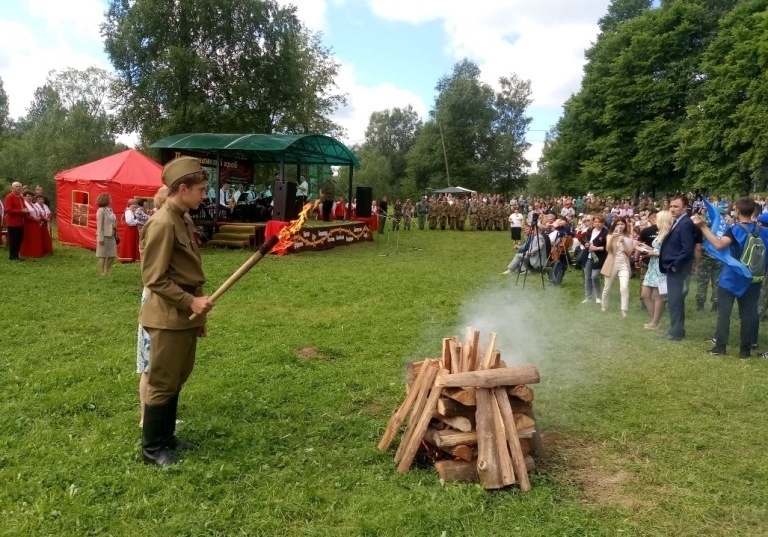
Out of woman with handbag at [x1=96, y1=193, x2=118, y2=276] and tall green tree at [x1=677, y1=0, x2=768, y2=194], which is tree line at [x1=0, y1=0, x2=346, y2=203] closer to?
woman with handbag at [x1=96, y1=193, x2=118, y2=276]

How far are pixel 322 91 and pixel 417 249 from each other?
26827 millimetres

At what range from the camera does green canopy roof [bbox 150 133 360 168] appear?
18.4 m

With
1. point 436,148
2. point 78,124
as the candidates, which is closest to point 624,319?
point 78,124

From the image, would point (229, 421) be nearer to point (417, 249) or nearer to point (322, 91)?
point (417, 249)

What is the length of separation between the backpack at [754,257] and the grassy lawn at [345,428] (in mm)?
1024

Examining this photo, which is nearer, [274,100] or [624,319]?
[624,319]

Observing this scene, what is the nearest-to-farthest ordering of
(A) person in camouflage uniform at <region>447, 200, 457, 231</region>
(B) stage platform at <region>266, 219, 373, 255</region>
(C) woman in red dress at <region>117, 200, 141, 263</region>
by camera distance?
(C) woman in red dress at <region>117, 200, 141, 263</region> < (B) stage platform at <region>266, 219, 373, 255</region> < (A) person in camouflage uniform at <region>447, 200, 457, 231</region>

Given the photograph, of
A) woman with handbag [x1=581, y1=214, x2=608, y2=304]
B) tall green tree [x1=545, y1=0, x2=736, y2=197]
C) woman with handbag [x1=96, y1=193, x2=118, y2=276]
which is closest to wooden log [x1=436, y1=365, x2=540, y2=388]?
woman with handbag [x1=581, y1=214, x2=608, y2=304]

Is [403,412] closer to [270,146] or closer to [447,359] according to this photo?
[447,359]

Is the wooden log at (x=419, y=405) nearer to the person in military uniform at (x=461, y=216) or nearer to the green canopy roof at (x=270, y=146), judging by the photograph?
the green canopy roof at (x=270, y=146)

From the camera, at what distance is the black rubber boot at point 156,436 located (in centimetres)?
395

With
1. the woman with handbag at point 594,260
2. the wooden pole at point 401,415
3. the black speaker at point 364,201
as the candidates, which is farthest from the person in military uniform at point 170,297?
the black speaker at point 364,201

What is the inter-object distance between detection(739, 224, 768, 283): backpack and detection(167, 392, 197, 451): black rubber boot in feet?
20.3

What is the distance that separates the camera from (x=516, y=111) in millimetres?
58281
